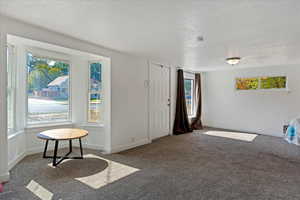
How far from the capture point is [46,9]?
2072 mm

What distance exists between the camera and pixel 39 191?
2.30 meters

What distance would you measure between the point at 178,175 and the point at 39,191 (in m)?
1.90

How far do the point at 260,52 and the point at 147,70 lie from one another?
264 cm

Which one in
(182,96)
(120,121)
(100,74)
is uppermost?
(100,74)

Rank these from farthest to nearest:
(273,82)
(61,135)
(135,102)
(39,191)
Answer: (273,82), (135,102), (61,135), (39,191)

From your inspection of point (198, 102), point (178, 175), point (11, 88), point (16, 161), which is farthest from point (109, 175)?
point (198, 102)

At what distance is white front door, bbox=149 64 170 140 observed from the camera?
16.8ft

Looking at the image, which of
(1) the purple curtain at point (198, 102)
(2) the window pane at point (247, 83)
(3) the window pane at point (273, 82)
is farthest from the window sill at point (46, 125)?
(3) the window pane at point (273, 82)

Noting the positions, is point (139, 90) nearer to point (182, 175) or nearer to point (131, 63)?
point (131, 63)

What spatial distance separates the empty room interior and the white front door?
31 mm

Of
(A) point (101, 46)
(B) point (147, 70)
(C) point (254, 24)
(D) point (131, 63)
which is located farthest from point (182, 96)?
(C) point (254, 24)

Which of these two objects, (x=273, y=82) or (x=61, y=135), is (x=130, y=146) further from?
(x=273, y=82)

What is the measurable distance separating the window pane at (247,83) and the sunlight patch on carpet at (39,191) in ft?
20.6

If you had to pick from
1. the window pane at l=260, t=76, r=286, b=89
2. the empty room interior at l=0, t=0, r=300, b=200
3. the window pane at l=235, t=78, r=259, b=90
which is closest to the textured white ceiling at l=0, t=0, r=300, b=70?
the empty room interior at l=0, t=0, r=300, b=200
